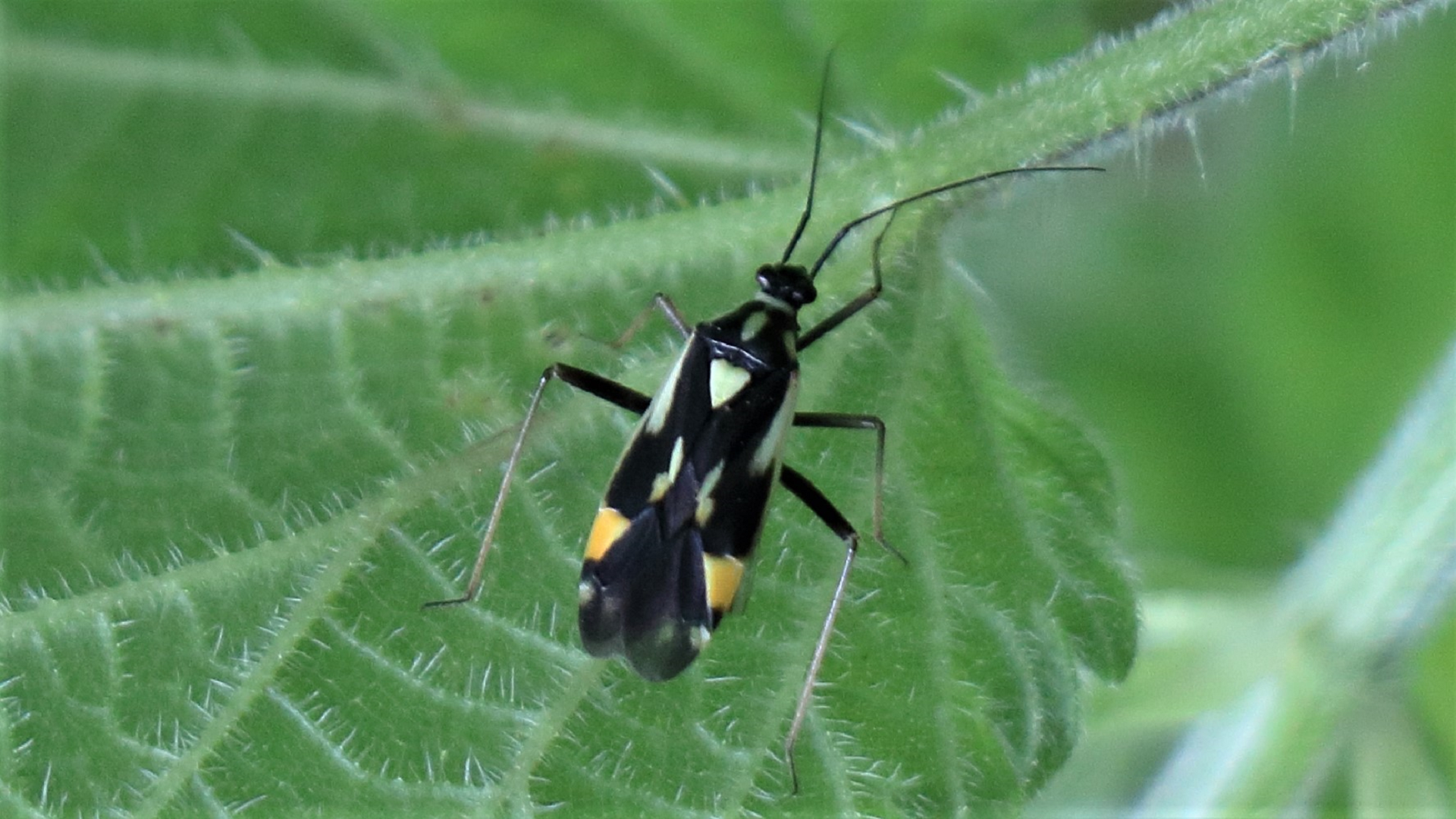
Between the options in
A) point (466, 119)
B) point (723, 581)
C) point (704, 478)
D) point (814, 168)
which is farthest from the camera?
point (466, 119)

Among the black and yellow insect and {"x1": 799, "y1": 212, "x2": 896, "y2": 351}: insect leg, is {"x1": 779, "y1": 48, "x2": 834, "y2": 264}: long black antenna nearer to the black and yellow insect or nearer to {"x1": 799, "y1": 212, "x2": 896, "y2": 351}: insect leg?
the black and yellow insect

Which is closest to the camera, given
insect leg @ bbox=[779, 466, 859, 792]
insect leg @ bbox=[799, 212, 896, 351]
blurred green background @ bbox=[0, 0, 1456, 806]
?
insect leg @ bbox=[779, 466, 859, 792]

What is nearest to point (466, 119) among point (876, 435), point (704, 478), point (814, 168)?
point (814, 168)

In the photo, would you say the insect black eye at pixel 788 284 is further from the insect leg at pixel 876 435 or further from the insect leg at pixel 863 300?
the insect leg at pixel 876 435

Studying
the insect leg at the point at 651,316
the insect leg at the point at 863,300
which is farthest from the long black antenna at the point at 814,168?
the insect leg at the point at 651,316

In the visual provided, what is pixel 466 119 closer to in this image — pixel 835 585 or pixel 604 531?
pixel 604 531

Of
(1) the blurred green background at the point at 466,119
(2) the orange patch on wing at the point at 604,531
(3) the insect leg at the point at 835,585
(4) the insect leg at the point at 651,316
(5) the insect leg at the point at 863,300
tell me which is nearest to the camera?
(3) the insect leg at the point at 835,585

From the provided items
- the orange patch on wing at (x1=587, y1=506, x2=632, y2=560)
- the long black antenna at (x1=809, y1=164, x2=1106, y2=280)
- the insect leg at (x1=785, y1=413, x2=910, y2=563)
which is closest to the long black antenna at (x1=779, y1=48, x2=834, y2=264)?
the long black antenna at (x1=809, y1=164, x2=1106, y2=280)
